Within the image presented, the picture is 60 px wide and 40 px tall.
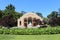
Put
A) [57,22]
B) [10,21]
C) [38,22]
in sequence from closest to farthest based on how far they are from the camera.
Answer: [10,21], [57,22], [38,22]

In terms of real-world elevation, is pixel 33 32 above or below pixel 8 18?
below

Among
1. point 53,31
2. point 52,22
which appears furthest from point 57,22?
point 53,31

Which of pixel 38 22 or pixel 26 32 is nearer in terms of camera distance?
pixel 26 32

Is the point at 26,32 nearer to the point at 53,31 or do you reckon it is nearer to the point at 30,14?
the point at 53,31

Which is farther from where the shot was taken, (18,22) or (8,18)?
(18,22)

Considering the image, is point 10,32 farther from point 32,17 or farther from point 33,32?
point 32,17

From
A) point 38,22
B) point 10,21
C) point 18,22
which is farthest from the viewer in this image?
point 18,22

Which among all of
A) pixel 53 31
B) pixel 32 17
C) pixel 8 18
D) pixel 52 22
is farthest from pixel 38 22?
pixel 53 31

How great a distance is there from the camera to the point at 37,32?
82.0 feet

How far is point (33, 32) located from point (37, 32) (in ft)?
1.69

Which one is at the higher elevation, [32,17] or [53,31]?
[32,17]

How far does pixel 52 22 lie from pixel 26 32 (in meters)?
22.6

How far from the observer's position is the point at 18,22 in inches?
2315

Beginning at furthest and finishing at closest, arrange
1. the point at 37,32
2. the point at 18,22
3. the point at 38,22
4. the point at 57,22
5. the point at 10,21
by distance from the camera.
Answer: the point at 18,22
the point at 38,22
the point at 57,22
the point at 10,21
the point at 37,32
